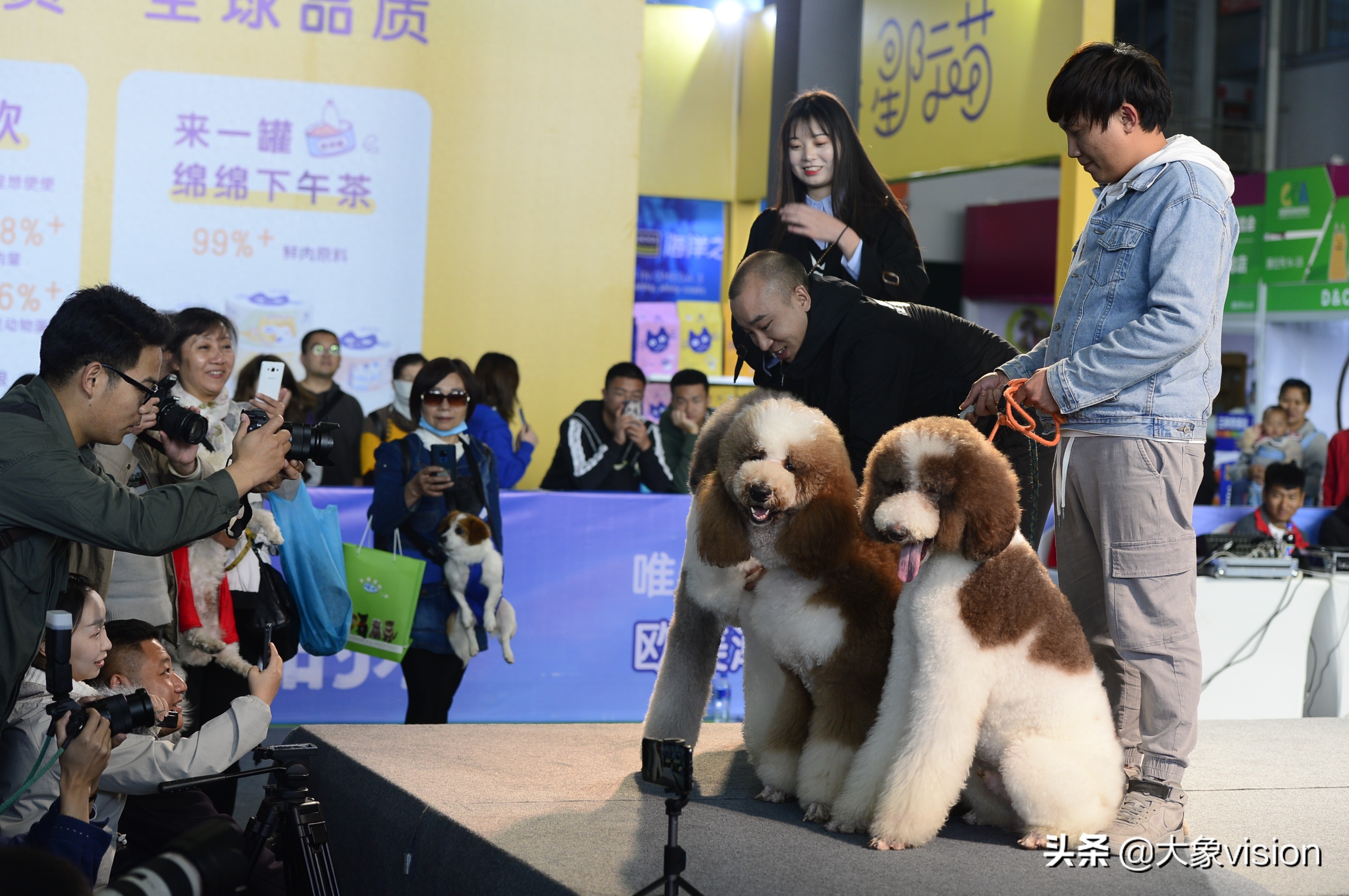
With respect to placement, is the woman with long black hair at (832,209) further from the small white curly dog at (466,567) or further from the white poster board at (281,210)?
the white poster board at (281,210)

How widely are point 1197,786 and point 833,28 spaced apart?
554cm

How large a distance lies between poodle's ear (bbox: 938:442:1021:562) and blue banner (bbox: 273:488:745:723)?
2.80 meters

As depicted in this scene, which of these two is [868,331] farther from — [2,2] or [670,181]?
[670,181]

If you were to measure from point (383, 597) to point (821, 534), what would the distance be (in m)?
1.95

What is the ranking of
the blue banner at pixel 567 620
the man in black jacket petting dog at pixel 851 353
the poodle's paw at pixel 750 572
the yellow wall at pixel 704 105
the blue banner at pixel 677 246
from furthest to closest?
the blue banner at pixel 677 246, the yellow wall at pixel 704 105, the blue banner at pixel 567 620, the man in black jacket petting dog at pixel 851 353, the poodle's paw at pixel 750 572

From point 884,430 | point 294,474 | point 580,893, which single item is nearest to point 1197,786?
point 884,430

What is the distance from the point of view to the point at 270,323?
5891 millimetres

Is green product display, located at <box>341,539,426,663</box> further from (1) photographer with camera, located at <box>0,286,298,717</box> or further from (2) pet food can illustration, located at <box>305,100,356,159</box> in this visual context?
(2) pet food can illustration, located at <box>305,100,356,159</box>

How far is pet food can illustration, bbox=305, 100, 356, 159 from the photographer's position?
233 inches

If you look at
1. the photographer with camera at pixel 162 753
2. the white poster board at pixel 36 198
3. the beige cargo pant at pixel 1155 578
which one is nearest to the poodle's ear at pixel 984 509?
the beige cargo pant at pixel 1155 578

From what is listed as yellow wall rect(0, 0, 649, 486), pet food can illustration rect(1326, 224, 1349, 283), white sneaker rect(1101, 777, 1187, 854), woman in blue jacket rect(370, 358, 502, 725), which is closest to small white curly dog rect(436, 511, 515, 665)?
woman in blue jacket rect(370, 358, 502, 725)

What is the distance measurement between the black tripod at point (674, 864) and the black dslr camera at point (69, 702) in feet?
2.92

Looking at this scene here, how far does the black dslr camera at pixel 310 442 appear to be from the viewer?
2391 millimetres

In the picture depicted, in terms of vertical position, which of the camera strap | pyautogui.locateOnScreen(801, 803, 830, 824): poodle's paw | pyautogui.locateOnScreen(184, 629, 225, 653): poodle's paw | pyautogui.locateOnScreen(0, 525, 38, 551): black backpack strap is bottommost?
pyautogui.locateOnScreen(801, 803, 830, 824): poodle's paw
